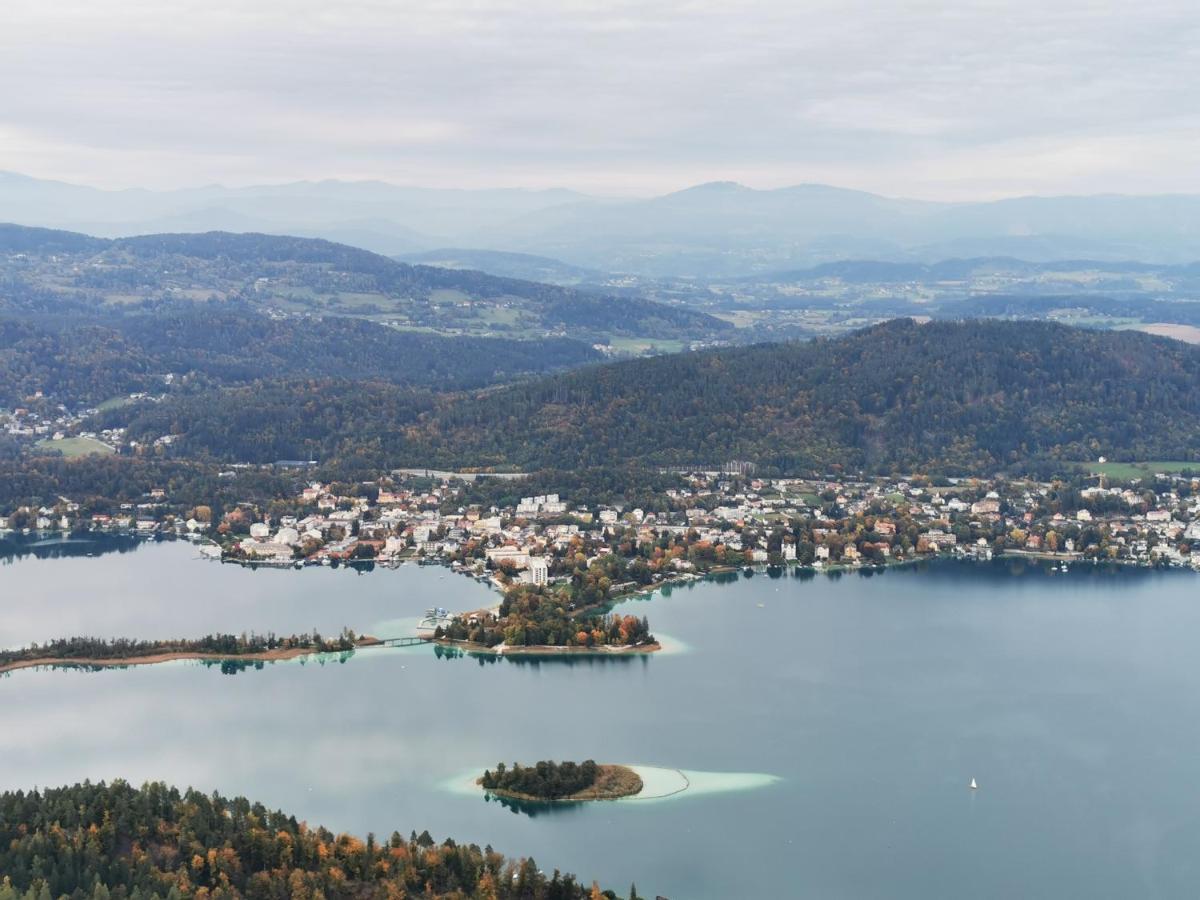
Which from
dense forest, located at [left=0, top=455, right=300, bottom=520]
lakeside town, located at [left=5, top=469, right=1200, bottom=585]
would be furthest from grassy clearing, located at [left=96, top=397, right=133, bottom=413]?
lakeside town, located at [left=5, top=469, right=1200, bottom=585]

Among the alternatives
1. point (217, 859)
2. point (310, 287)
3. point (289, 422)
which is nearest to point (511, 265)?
point (310, 287)

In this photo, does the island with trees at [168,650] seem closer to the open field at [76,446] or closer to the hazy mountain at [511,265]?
the open field at [76,446]

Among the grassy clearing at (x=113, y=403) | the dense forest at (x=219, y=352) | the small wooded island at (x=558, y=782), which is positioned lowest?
the small wooded island at (x=558, y=782)

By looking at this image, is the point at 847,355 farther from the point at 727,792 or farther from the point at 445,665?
the point at 727,792

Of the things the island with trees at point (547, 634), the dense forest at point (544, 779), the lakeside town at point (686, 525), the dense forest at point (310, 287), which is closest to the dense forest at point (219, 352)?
the dense forest at point (310, 287)

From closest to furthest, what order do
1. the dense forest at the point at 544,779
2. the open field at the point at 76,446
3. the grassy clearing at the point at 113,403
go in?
the dense forest at the point at 544,779, the open field at the point at 76,446, the grassy clearing at the point at 113,403

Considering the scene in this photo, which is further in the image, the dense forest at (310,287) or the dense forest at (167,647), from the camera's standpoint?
the dense forest at (310,287)

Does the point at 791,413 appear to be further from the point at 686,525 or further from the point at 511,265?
the point at 511,265

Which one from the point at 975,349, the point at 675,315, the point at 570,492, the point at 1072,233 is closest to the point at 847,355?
the point at 975,349
